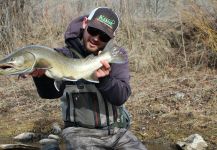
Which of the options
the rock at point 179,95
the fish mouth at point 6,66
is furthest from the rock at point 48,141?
the fish mouth at point 6,66

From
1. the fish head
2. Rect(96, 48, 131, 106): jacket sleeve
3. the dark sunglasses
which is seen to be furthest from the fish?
the dark sunglasses

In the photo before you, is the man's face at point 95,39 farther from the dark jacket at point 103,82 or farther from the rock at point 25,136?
the rock at point 25,136

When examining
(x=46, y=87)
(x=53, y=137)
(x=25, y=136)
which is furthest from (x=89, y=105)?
(x=25, y=136)

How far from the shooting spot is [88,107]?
15.8 ft

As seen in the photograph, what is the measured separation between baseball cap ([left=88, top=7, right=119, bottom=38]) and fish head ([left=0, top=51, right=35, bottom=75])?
90 centimetres

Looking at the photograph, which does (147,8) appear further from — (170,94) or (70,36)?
(70,36)

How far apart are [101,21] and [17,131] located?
325 centimetres

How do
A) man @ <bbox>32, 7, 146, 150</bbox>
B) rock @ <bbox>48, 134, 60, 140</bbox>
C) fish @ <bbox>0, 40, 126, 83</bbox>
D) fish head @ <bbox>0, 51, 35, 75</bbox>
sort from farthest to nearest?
rock @ <bbox>48, 134, 60, 140</bbox> → man @ <bbox>32, 7, 146, 150</bbox> → fish @ <bbox>0, 40, 126, 83</bbox> → fish head @ <bbox>0, 51, 35, 75</bbox>

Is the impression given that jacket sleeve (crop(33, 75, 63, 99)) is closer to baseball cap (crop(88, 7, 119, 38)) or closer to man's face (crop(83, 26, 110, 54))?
man's face (crop(83, 26, 110, 54))

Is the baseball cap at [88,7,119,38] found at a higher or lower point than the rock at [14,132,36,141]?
higher

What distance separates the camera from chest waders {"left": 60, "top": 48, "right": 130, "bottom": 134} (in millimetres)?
4773

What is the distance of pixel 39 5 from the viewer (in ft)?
39.2

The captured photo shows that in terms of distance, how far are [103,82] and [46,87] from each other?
0.66 m

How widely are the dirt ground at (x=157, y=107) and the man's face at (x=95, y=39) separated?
238 centimetres
